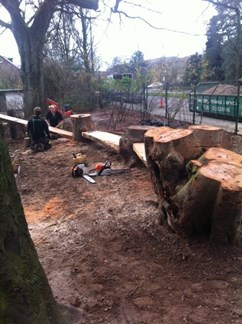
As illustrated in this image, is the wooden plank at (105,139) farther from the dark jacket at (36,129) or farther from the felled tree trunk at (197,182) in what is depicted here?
the felled tree trunk at (197,182)

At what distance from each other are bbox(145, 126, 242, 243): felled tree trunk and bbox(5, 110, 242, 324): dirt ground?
0.19 m

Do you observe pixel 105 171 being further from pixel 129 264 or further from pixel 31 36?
pixel 31 36

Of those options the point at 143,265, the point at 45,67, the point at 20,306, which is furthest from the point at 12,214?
the point at 45,67

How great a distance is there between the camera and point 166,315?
277 centimetres

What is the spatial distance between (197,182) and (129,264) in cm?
102

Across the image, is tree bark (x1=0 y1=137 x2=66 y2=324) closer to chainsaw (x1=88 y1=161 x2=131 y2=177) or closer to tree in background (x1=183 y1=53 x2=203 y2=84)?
chainsaw (x1=88 y1=161 x2=131 y2=177)

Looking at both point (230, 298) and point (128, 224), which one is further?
Answer: point (128, 224)

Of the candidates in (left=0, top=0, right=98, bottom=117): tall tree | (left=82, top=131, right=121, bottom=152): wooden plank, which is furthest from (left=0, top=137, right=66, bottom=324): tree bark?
(left=0, top=0, right=98, bottom=117): tall tree

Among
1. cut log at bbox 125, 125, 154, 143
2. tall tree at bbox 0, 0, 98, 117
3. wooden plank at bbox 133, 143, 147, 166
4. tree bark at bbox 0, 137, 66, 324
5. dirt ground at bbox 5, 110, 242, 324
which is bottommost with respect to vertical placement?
dirt ground at bbox 5, 110, 242, 324

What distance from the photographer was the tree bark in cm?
196

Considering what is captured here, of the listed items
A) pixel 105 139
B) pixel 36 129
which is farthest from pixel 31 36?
pixel 105 139

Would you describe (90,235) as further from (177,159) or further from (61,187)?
(61,187)

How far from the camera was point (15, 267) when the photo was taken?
201 centimetres

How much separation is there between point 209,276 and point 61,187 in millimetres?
3900
